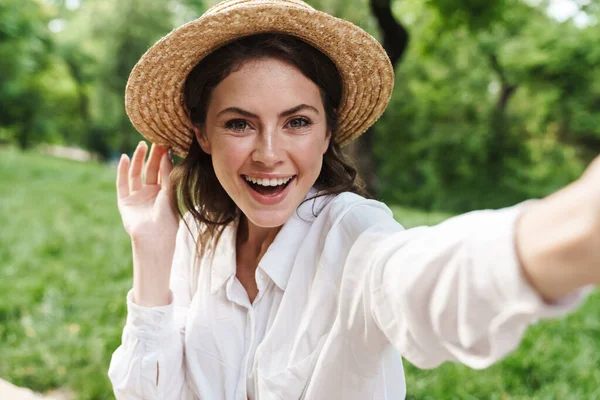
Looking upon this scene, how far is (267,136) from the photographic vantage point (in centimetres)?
140

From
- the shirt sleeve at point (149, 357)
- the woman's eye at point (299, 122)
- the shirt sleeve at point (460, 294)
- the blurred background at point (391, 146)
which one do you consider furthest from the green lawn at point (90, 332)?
the shirt sleeve at point (460, 294)

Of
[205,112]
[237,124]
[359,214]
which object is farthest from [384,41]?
[359,214]

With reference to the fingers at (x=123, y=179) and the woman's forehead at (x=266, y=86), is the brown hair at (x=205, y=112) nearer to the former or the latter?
the woman's forehead at (x=266, y=86)

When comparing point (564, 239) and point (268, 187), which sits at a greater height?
point (564, 239)

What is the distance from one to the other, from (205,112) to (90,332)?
2.55 metres

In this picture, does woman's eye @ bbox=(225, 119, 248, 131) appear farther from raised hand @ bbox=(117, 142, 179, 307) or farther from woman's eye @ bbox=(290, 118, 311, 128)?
raised hand @ bbox=(117, 142, 179, 307)

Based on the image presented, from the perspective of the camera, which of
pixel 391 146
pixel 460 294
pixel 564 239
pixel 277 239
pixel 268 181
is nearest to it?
pixel 564 239

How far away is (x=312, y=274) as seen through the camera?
1.49 metres

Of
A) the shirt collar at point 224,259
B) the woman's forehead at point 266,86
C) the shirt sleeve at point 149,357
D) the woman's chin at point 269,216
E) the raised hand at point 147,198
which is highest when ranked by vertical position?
the woman's forehead at point 266,86

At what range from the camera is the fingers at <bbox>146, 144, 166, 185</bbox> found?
73.7 inches

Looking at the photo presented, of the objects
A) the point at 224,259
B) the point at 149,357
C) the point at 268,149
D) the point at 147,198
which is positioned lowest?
the point at 149,357

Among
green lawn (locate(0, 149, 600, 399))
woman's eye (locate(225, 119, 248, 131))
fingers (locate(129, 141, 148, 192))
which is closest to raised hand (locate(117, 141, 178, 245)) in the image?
fingers (locate(129, 141, 148, 192))

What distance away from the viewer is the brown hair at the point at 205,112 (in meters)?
1.44

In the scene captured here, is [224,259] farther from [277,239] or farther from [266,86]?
[266,86]
